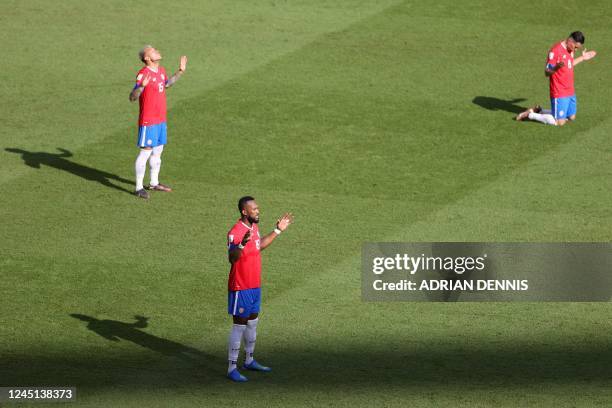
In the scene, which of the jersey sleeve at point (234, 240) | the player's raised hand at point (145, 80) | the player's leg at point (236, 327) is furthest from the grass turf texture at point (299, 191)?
the player's raised hand at point (145, 80)

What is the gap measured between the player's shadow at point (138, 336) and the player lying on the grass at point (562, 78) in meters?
10.7

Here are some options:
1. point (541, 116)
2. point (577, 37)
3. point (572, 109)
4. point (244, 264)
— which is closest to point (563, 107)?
point (572, 109)

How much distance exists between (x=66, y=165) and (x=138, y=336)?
7.17m

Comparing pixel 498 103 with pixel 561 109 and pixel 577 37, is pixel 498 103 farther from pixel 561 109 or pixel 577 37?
pixel 577 37

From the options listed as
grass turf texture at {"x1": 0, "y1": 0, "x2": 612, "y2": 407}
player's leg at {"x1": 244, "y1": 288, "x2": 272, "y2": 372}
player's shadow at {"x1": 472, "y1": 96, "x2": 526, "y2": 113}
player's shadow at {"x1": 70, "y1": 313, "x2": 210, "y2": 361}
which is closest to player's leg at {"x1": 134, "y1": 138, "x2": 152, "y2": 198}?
grass turf texture at {"x1": 0, "y1": 0, "x2": 612, "y2": 407}

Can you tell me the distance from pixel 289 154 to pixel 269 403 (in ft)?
30.2

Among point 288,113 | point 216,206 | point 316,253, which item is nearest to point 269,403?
point 316,253

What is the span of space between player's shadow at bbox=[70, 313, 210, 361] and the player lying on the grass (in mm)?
10660

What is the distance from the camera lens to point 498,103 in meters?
25.4

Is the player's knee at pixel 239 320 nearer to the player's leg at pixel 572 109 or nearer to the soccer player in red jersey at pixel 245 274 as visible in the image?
the soccer player in red jersey at pixel 245 274

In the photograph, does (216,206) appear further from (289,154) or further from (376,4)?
(376,4)

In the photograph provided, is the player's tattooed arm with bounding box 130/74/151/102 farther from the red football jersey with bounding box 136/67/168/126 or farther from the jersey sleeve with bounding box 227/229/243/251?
the jersey sleeve with bounding box 227/229/243/251

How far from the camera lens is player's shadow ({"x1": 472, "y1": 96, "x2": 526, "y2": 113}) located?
2509 cm

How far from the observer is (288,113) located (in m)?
24.9
